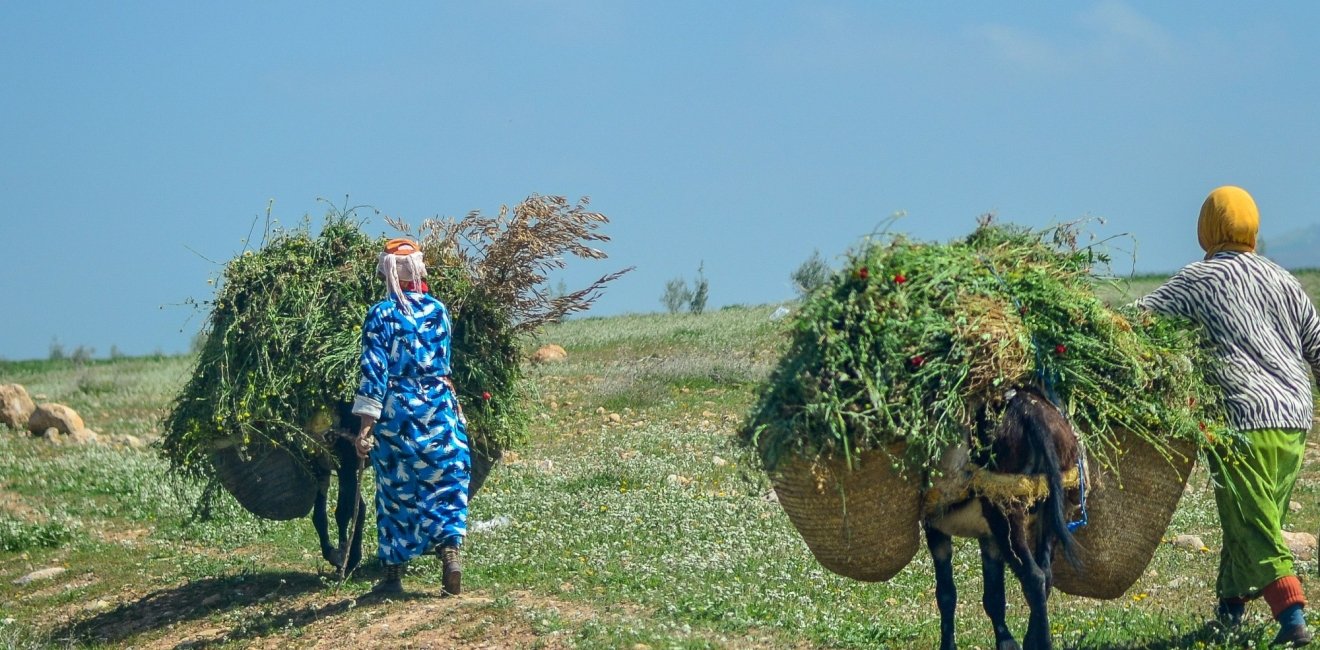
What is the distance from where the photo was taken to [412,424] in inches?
366

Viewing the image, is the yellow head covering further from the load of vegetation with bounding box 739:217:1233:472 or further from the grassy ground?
the grassy ground

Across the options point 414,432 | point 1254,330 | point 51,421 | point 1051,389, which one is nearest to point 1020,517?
point 1051,389

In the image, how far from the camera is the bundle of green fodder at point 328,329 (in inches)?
391

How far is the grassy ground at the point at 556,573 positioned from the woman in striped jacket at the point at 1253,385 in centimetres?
33

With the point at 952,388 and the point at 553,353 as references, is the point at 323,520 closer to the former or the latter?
the point at 952,388

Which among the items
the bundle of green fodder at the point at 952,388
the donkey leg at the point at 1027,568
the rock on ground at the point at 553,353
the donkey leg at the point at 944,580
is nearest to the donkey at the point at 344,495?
the bundle of green fodder at the point at 952,388

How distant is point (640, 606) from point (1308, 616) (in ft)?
13.4

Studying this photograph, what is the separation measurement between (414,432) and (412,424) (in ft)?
0.19

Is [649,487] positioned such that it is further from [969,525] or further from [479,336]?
[969,525]

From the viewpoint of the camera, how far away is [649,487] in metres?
14.7

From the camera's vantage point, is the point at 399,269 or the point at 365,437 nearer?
the point at 365,437

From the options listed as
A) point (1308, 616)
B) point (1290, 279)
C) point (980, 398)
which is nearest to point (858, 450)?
point (980, 398)

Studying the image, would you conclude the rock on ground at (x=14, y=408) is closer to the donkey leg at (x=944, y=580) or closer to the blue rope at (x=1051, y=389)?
the donkey leg at (x=944, y=580)

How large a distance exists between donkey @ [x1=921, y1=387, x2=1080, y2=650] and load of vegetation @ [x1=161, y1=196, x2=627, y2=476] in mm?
4474
